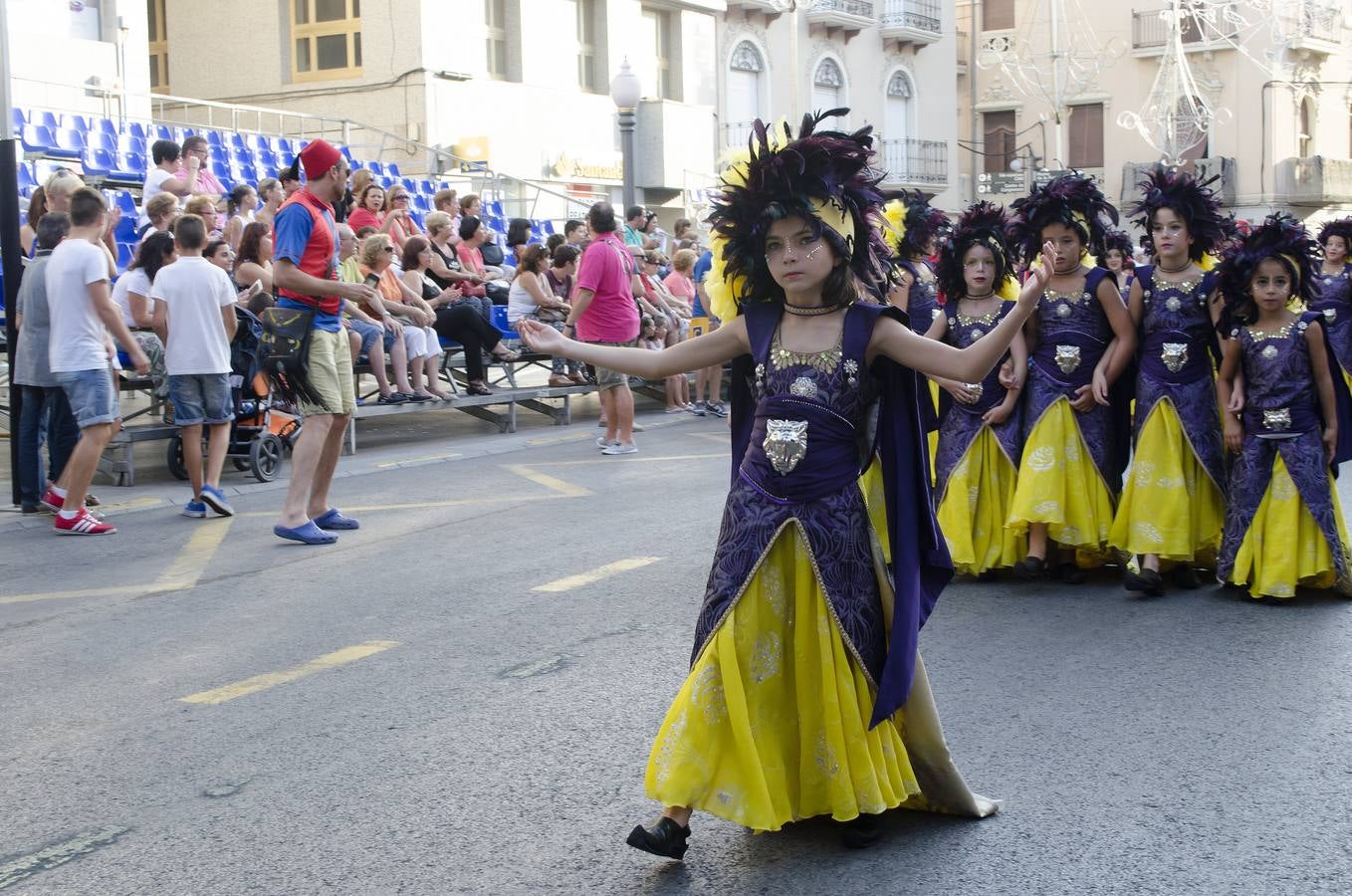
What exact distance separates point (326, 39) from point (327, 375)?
2088cm

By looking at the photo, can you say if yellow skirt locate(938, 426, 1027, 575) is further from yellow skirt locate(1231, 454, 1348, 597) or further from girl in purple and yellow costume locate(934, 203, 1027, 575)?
yellow skirt locate(1231, 454, 1348, 597)

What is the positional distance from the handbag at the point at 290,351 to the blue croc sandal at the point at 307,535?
726 mm

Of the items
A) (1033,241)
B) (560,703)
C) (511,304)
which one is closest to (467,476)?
(511,304)

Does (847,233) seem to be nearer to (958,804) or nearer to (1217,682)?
(958,804)

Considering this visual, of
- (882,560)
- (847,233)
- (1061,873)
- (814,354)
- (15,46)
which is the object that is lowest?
(1061,873)

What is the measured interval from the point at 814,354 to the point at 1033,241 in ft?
12.1

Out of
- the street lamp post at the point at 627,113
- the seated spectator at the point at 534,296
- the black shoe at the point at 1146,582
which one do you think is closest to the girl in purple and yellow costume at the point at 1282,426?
the black shoe at the point at 1146,582

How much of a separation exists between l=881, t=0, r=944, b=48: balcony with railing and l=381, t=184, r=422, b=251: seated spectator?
88.9 ft

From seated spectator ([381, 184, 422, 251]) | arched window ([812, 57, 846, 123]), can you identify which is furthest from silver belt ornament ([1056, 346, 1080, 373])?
arched window ([812, 57, 846, 123])

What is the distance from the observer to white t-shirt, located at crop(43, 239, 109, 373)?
9477 millimetres

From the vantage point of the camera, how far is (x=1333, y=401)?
7.34 meters

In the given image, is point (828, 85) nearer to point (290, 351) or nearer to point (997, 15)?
point (997, 15)

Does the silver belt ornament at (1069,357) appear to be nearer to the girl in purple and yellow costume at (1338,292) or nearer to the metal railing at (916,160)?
the girl in purple and yellow costume at (1338,292)

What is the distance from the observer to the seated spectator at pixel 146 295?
11.0 meters
